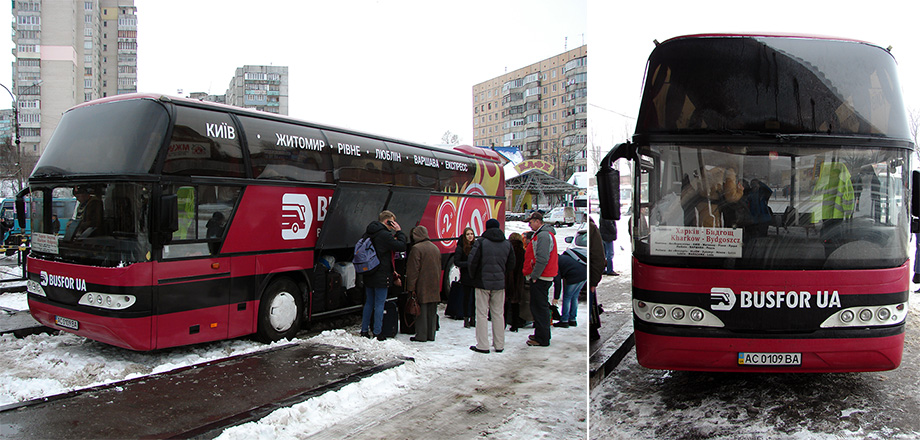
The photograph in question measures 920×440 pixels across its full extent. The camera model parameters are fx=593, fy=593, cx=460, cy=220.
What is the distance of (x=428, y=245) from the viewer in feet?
24.1

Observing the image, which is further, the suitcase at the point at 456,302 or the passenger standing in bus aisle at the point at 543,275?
the suitcase at the point at 456,302

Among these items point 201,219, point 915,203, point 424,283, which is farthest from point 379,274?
point 915,203

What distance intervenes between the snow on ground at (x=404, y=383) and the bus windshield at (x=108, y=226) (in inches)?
41.0

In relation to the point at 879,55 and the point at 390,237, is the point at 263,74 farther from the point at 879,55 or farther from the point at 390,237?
the point at 879,55

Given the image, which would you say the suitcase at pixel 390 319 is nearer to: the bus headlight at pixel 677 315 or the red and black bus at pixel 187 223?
the red and black bus at pixel 187 223

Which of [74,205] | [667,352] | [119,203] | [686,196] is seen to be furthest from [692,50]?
[74,205]

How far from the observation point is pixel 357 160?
27.1 feet

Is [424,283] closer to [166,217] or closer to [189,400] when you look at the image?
[166,217]

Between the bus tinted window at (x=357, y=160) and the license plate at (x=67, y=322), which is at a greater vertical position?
the bus tinted window at (x=357, y=160)

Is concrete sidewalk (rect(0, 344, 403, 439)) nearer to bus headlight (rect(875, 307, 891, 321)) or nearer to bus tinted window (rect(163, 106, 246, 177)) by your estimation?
bus tinted window (rect(163, 106, 246, 177))

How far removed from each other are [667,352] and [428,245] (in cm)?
353

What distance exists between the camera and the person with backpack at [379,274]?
718 cm

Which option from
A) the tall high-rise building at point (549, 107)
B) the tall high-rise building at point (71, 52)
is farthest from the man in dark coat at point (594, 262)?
the tall high-rise building at point (71, 52)

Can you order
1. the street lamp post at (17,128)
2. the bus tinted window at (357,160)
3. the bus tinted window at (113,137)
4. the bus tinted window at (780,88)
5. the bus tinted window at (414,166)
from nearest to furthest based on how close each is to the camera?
the bus tinted window at (780,88)
the street lamp post at (17,128)
the bus tinted window at (113,137)
the bus tinted window at (357,160)
the bus tinted window at (414,166)
